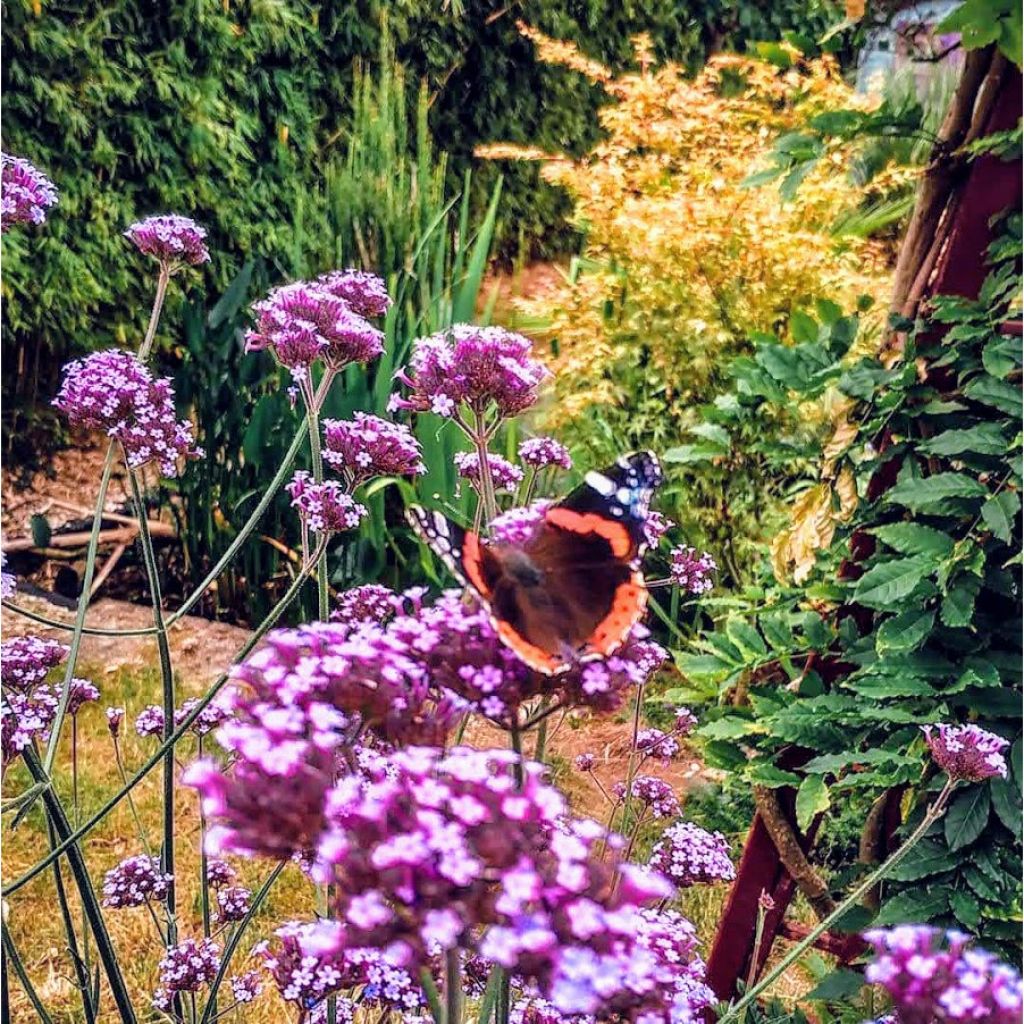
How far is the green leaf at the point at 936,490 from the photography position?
125 centimetres

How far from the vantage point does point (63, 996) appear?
6.14 feet

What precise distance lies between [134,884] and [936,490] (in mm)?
1048

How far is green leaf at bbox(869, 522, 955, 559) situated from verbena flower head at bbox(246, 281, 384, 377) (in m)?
0.67

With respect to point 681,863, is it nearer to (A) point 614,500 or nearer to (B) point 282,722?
(A) point 614,500

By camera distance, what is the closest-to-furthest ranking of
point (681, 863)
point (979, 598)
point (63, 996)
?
point (681, 863) < point (979, 598) < point (63, 996)

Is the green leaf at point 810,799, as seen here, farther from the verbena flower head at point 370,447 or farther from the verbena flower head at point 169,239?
the verbena flower head at point 169,239

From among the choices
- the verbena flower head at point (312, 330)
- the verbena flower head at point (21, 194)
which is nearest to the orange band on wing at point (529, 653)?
the verbena flower head at point (312, 330)

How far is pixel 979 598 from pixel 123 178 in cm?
359

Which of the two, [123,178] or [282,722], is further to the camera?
[123,178]

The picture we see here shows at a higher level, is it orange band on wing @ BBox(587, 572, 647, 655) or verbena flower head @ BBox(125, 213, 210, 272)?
verbena flower head @ BBox(125, 213, 210, 272)

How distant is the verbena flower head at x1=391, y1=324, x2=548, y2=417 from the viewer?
1.05 meters

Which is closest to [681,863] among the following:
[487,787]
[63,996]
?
[487,787]

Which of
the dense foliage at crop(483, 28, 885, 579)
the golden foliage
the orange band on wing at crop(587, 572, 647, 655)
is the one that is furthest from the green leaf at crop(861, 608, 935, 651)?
the golden foliage

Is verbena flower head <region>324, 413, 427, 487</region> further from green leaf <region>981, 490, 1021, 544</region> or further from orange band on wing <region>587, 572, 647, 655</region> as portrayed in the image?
green leaf <region>981, 490, 1021, 544</region>
